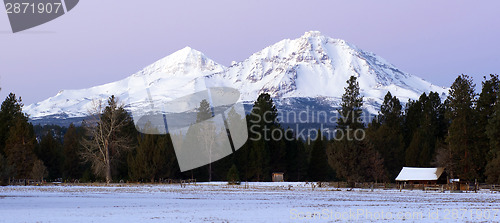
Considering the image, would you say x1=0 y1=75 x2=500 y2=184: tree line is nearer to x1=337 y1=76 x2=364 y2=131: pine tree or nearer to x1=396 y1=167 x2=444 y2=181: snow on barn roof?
x1=337 y1=76 x2=364 y2=131: pine tree

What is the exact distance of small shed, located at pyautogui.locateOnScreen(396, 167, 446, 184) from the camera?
81500 mm

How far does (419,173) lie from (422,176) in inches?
48.0

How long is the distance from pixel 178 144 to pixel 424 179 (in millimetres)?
32681

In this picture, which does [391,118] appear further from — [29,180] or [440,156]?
[29,180]

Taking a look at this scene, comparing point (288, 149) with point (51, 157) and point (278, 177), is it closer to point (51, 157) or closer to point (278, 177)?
point (278, 177)

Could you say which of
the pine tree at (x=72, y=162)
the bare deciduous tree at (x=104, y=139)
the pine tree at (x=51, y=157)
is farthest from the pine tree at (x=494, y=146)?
the pine tree at (x=51, y=157)

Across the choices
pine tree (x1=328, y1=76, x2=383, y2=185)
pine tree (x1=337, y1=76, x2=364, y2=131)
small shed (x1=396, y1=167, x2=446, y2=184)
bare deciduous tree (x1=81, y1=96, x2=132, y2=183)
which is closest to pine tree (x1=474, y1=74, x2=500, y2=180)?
small shed (x1=396, y1=167, x2=446, y2=184)

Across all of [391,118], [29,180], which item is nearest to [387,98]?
[391,118]

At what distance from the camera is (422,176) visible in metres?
82.2

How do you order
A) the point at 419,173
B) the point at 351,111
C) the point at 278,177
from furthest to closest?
A: the point at 351,111
the point at 278,177
the point at 419,173

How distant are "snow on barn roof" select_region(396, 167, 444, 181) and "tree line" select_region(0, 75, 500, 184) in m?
2.02

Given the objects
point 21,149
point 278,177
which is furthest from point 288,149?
point 21,149

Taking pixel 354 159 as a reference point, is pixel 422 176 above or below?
below

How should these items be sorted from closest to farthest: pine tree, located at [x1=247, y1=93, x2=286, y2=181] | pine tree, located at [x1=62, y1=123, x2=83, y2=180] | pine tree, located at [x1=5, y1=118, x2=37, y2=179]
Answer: pine tree, located at [x1=5, y1=118, x2=37, y2=179] → pine tree, located at [x1=62, y1=123, x2=83, y2=180] → pine tree, located at [x1=247, y1=93, x2=286, y2=181]
